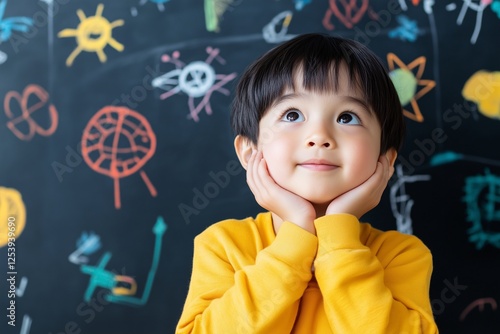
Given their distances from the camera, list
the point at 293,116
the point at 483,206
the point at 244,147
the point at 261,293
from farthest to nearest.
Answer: the point at 483,206
the point at 244,147
the point at 293,116
the point at 261,293

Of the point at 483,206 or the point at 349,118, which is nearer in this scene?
the point at 349,118

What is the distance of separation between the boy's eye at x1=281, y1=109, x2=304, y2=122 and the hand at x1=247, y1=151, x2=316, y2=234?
0.11 meters

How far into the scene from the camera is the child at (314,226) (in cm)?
116

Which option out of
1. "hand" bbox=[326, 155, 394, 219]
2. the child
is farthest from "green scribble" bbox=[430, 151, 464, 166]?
"hand" bbox=[326, 155, 394, 219]

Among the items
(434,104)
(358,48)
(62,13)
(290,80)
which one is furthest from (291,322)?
(62,13)

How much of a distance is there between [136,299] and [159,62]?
735 millimetres

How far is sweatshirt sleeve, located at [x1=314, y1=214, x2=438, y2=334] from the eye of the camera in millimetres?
1146

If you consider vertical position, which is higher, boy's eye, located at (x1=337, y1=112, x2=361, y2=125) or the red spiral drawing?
the red spiral drawing

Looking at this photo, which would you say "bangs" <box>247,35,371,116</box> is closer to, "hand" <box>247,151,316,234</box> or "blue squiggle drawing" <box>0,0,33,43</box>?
"hand" <box>247,151,316,234</box>

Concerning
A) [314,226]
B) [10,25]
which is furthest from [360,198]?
[10,25]

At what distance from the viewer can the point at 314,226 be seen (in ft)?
4.06

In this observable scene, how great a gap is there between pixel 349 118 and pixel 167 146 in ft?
2.42

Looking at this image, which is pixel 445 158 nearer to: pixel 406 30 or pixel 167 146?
pixel 406 30

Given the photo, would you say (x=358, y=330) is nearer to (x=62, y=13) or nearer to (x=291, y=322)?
(x=291, y=322)
